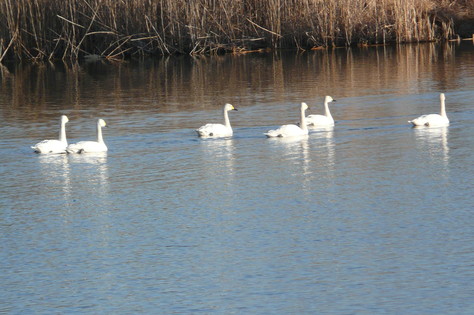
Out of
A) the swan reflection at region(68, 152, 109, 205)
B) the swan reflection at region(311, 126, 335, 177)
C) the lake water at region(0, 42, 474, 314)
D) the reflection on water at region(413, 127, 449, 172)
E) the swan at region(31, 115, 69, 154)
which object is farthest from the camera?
the swan at region(31, 115, 69, 154)

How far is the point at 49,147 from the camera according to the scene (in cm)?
1641

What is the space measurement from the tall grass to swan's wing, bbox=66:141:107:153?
1774cm

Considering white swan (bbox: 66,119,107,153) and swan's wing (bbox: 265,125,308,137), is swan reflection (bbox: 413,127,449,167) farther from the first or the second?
white swan (bbox: 66,119,107,153)

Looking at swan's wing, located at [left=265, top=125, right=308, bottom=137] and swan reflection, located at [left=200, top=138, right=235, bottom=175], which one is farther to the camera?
swan's wing, located at [left=265, top=125, right=308, bottom=137]

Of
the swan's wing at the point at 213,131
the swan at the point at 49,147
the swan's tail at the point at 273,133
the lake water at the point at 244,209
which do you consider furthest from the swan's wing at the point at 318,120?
the swan at the point at 49,147

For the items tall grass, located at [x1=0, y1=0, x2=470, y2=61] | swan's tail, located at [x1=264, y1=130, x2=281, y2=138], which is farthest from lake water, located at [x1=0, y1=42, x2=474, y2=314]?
tall grass, located at [x1=0, y1=0, x2=470, y2=61]

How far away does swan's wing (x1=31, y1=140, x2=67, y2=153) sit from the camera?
16.4 meters

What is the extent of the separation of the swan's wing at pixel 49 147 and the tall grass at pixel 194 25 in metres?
17.6

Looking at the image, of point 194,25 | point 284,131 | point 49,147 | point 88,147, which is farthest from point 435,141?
point 194,25

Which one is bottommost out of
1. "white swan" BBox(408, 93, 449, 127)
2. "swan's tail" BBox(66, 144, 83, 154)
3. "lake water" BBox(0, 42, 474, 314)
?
"lake water" BBox(0, 42, 474, 314)

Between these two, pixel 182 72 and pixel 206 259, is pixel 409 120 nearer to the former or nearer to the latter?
pixel 206 259

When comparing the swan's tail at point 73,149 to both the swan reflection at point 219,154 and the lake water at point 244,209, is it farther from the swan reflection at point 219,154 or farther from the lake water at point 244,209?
the swan reflection at point 219,154

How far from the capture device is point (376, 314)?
7863mm

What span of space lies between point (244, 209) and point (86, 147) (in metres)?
5.30
